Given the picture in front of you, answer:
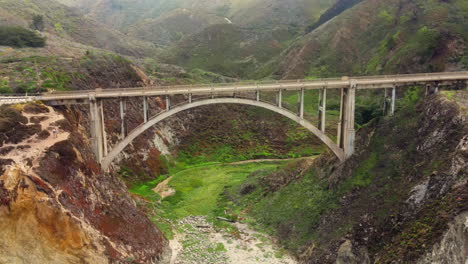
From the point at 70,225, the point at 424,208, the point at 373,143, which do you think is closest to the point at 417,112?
the point at 373,143

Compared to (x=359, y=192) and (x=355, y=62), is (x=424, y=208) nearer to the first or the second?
(x=359, y=192)

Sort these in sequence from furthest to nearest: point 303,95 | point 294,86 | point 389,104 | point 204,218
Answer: point 204,218
point 389,104
point 294,86
point 303,95

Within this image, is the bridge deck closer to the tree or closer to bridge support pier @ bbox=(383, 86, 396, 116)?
bridge support pier @ bbox=(383, 86, 396, 116)

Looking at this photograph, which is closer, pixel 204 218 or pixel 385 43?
pixel 204 218

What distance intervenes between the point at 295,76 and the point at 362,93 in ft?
93.8

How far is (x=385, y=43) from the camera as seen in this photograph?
259 ft

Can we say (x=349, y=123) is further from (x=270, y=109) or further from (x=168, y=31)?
(x=168, y=31)

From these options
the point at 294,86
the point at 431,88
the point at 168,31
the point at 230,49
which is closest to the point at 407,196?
the point at 294,86

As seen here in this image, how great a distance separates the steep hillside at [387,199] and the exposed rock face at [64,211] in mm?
12566

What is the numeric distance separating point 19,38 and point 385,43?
252ft

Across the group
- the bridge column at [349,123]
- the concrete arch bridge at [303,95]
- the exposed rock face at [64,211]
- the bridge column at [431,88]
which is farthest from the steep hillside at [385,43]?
the exposed rock face at [64,211]

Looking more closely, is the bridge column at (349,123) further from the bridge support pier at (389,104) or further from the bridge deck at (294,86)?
the bridge support pier at (389,104)

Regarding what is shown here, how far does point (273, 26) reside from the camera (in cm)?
15612

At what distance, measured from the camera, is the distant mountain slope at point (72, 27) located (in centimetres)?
11439
